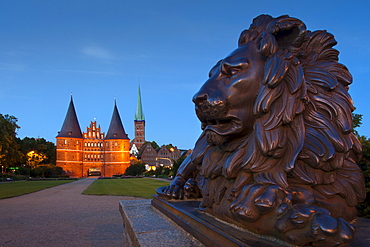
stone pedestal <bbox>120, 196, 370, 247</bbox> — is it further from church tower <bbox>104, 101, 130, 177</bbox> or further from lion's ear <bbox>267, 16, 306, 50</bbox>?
church tower <bbox>104, 101, 130, 177</bbox>

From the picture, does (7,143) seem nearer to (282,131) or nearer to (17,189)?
(17,189)

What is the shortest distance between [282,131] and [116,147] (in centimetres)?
6809

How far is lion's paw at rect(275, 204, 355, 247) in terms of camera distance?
1020 millimetres

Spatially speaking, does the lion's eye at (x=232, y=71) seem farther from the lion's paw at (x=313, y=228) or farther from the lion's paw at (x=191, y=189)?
the lion's paw at (x=191, y=189)

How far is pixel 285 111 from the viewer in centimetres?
135

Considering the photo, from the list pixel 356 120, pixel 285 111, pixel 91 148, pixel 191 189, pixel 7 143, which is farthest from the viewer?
pixel 91 148

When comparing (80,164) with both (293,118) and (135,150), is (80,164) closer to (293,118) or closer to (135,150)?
(135,150)

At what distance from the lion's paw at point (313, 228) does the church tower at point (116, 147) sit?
2630 inches

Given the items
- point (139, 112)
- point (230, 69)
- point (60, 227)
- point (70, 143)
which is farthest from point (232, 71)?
point (139, 112)

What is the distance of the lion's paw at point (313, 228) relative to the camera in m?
1.02

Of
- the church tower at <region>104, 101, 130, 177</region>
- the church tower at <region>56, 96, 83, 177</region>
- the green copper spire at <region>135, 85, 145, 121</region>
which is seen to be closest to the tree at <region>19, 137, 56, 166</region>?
the church tower at <region>56, 96, 83, 177</region>

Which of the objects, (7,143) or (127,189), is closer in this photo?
(127,189)

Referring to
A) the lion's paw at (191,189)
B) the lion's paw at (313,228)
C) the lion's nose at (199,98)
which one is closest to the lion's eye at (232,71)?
the lion's nose at (199,98)

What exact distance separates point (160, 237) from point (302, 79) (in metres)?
1.21
